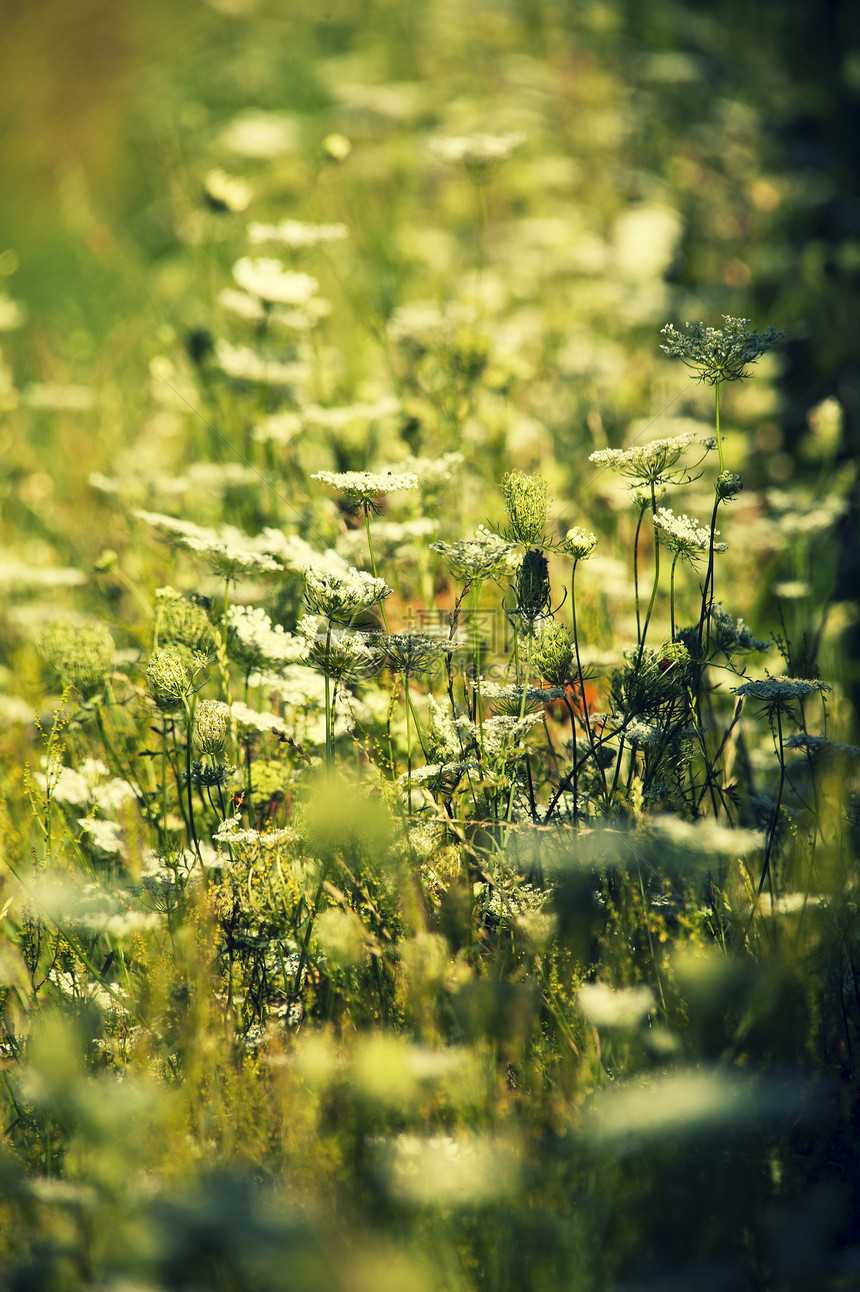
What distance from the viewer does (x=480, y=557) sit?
1.20 metres

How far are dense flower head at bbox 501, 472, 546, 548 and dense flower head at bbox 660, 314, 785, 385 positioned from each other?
25cm

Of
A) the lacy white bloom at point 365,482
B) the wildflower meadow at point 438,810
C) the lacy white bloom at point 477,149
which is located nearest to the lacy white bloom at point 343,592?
the wildflower meadow at point 438,810

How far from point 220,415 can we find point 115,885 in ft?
5.51

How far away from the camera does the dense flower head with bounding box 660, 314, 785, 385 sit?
116cm

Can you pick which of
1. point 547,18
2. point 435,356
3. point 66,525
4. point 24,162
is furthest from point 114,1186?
point 24,162

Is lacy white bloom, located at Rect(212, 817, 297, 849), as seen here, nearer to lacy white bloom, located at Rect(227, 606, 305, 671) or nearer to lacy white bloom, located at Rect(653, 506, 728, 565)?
lacy white bloom, located at Rect(227, 606, 305, 671)

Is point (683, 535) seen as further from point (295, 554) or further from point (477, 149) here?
point (477, 149)

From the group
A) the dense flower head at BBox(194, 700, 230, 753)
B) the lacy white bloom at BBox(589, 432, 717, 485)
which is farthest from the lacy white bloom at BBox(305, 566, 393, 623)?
the lacy white bloom at BBox(589, 432, 717, 485)

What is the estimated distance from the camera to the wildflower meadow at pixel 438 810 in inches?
33.3

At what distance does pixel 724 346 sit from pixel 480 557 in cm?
42

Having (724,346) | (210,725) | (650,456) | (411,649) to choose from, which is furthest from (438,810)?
(724,346)

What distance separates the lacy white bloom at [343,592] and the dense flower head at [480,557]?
0.10 m

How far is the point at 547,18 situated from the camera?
187 inches

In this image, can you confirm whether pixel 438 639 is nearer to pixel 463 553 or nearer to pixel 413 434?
pixel 463 553
